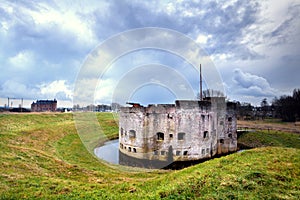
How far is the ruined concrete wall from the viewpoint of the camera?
16594 mm

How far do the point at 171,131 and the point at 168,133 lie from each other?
323mm

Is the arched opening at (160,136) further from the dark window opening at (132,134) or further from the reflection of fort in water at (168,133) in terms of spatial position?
the dark window opening at (132,134)

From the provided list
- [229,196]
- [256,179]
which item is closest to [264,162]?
[256,179]

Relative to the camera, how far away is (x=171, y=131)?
1673 cm

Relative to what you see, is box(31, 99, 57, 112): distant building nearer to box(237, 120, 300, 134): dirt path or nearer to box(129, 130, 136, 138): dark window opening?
box(129, 130, 136, 138): dark window opening

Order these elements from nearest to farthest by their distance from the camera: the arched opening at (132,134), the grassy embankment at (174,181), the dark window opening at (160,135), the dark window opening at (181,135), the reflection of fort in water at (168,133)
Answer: the grassy embankment at (174,181)
the reflection of fort in water at (168,133)
the dark window opening at (181,135)
the dark window opening at (160,135)
the arched opening at (132,134)

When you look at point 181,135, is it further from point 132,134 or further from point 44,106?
point 44,106

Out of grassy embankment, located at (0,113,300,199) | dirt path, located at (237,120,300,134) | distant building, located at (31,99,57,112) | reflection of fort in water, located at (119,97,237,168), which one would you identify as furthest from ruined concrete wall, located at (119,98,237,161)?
distant building, located at (31,99,57,112)

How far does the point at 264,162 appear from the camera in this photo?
31.3 feet

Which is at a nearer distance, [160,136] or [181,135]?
[181,135]

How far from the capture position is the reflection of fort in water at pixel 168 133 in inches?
653

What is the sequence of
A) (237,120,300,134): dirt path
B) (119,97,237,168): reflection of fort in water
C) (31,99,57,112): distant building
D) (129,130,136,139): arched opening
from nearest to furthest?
(119,97,237,168): reflection of fort in water → (129,130,136,139): arched opening → (237,120,300,134): dirt path → (31,99,57,112): distant building

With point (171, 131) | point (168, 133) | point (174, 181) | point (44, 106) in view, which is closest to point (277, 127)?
point (171, 131)

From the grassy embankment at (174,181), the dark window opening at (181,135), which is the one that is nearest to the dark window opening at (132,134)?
the dark window opening at (181,135)
